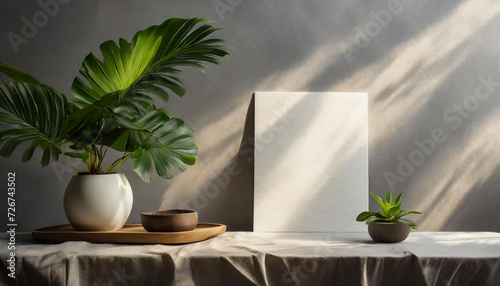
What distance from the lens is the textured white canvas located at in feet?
6.54

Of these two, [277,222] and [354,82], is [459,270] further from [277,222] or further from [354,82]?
[354,82]

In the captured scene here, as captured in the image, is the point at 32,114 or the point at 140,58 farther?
the point at 140,58

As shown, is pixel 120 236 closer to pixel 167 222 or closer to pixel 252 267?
pixel 167 222

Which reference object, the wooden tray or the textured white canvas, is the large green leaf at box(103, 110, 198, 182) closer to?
the wooden tray

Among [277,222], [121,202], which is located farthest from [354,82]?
[121,202]

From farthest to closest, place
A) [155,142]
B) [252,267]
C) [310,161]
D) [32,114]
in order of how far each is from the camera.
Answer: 1. [310,161]
2. [155,142]
3. [32,114]
4. [252,267]

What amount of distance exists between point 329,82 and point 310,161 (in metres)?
0.40

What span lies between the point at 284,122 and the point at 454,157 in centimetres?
85

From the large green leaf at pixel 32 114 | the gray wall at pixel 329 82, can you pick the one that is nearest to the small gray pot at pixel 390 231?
the gray wall at pixel 329 82

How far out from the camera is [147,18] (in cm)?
210

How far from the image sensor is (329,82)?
2.11 m

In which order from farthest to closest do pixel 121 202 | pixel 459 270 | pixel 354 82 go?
pixel 354 82, pixel 121 202, pixel 459 270

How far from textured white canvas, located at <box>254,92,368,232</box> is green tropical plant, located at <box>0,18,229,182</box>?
0.40m

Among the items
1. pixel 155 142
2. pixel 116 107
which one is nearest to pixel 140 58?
pixel 116 107
